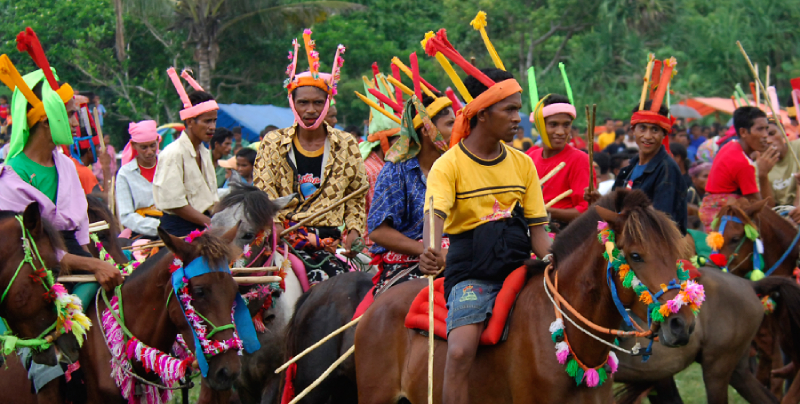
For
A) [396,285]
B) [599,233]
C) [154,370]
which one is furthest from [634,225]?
[154,370]

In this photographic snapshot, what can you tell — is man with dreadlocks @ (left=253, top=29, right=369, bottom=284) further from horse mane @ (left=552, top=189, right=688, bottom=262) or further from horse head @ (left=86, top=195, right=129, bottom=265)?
horse mane @ (left=552, top=189, right=688, bottom=262)

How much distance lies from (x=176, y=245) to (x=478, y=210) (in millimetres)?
1980

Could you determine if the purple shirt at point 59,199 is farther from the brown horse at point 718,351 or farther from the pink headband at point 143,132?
the brown horse at point 718,351

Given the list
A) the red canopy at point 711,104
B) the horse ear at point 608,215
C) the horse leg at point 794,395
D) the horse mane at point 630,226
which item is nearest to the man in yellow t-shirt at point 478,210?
the horse mane at point 630,226

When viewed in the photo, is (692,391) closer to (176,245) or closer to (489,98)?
(489,98)

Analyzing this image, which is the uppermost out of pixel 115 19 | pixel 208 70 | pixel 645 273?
pixel 645 273

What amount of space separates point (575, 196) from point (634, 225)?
9.53 feet

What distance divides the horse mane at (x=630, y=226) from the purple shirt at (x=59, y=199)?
136 inches

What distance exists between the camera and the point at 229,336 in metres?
5.25

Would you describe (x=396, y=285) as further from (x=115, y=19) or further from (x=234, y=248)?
(x=115, y=19)

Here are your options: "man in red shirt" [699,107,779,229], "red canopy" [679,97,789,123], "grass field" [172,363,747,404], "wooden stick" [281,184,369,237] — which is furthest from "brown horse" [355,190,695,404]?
"red canopy" [679,97,789,123]

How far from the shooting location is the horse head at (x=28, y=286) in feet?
17.9

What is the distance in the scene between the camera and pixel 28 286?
18.0 feet

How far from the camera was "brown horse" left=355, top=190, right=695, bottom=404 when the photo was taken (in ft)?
13.8
